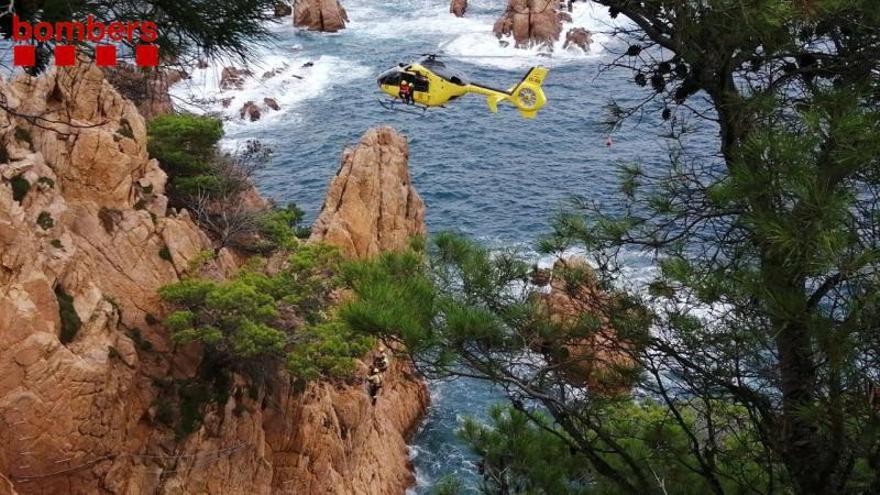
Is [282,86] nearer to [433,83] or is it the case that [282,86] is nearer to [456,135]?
[456,135]

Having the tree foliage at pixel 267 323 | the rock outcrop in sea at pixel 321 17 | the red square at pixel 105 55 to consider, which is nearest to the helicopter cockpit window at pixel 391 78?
the tree foliage at pixel 267 323

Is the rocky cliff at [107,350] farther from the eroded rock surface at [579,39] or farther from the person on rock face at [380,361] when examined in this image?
the eroded rock surface at [579,39]

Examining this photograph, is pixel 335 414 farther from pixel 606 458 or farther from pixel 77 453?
pixel 606 458

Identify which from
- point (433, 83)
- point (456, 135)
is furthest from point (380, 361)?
point (456, 135)

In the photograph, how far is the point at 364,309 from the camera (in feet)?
14.8

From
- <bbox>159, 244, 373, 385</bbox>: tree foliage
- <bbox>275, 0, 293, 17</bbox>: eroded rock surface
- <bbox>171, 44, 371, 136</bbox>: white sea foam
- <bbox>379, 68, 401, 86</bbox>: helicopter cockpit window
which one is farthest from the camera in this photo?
<bbox>171, 44, 371, 136</bbox>: white sea foam

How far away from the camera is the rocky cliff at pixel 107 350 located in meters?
10.4

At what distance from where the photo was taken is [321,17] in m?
50.5

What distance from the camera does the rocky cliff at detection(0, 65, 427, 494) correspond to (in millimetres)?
10406

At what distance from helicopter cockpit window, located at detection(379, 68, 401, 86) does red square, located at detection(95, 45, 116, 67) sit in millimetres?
14734

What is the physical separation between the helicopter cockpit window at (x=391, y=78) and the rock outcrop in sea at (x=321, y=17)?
108 feet

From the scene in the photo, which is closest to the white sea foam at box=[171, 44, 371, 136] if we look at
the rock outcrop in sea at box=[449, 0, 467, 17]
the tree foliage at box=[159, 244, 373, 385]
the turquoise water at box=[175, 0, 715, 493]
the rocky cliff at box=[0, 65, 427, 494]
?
the turquoise water at box=[175, 0, 715, 493]

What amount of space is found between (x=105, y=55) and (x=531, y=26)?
145 ft

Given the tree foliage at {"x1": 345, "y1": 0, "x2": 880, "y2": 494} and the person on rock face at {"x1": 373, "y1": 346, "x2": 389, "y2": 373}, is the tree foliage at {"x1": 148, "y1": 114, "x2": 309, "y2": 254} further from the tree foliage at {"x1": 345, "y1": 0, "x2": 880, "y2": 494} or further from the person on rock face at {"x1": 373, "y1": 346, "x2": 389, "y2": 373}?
the tree foliage at {"x1": 345, "y1": 0, "x2": 880, "y2": 494}
